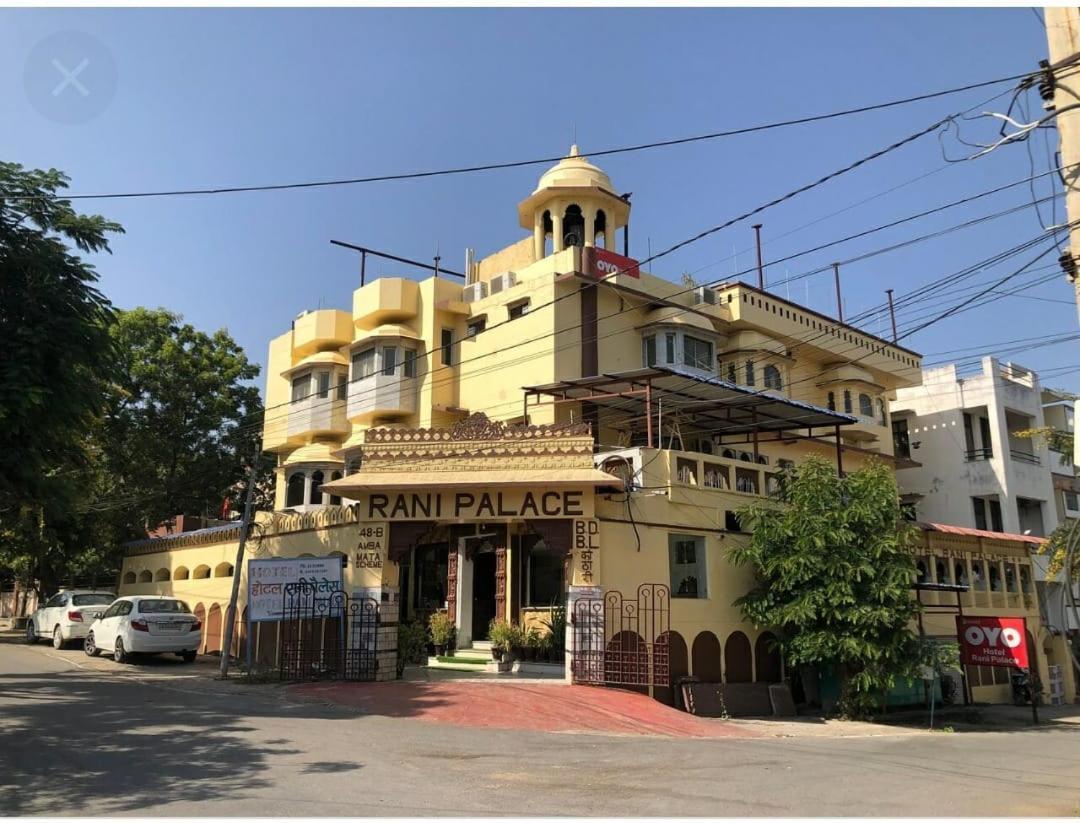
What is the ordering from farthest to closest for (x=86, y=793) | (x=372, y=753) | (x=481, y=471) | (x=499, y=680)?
(x=481, y=471)
(x=499, y=680)
(x=372, y=753)
(x=86, y=793)

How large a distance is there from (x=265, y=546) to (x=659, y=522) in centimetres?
1105

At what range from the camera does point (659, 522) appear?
58.2 feet

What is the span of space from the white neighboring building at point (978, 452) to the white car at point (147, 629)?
26.9 metres

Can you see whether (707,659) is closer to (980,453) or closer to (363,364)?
(363,364)

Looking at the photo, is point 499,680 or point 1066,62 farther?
point 499,680

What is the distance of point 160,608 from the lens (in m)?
20.5

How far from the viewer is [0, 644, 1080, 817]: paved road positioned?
24.2ft

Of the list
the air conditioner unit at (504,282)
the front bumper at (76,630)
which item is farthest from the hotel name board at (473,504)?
the front bumper at (76,630)

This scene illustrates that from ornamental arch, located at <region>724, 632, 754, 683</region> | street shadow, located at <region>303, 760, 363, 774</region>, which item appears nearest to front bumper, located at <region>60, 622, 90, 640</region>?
ornamental arch, located at <region>724, 632, 754, 683</region>

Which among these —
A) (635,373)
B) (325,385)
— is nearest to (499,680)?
(635,373)

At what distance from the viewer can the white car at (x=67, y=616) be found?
76.9ft

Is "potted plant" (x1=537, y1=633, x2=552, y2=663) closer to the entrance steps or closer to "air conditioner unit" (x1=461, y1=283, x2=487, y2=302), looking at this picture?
the entrance steps

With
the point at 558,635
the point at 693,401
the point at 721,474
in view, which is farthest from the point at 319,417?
the point at 721,474

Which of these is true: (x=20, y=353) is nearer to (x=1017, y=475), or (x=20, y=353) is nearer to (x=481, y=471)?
(x=481, y=471)
